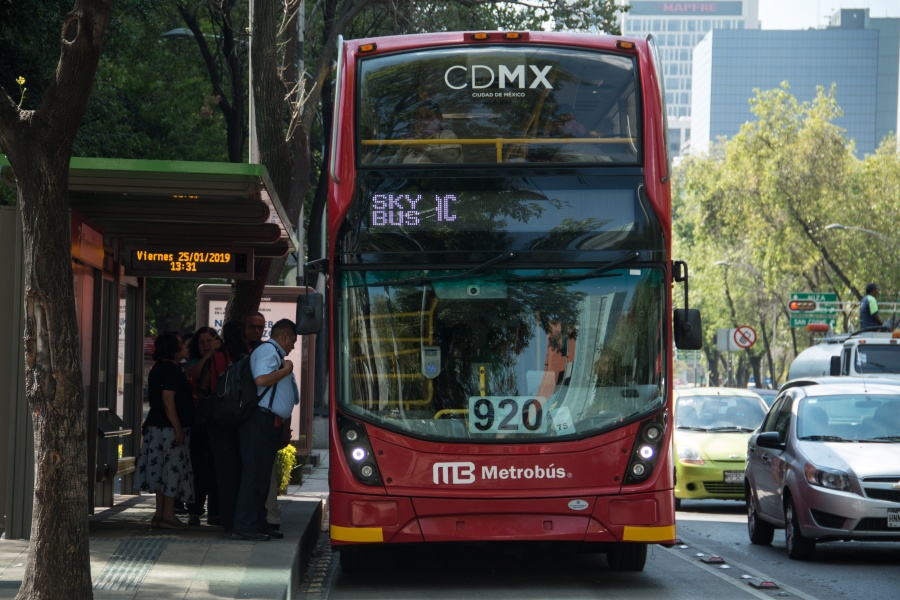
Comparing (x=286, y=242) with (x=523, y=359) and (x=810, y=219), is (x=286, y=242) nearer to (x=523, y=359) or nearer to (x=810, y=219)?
(x=523, y=359)

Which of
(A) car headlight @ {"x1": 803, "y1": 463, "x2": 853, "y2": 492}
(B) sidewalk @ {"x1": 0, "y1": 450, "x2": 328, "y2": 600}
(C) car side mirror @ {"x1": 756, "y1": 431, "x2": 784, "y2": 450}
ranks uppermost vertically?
(C) car side mirror @ {"x1": 756, "y1": 431, "x2": 784, "y2": 450}

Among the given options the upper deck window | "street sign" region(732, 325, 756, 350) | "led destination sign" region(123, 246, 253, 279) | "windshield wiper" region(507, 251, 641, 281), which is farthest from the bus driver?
"street sign" region(732, 325, 756, 350)

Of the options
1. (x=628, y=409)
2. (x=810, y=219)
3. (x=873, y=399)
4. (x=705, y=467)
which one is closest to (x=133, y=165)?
(x=628, y=409)

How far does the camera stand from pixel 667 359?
10.7 meters

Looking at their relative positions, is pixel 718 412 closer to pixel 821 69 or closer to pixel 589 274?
pixel 589 274

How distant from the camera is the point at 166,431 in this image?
485 inches

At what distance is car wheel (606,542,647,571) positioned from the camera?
1145 cm


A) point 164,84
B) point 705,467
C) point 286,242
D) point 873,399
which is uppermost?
point 164,84

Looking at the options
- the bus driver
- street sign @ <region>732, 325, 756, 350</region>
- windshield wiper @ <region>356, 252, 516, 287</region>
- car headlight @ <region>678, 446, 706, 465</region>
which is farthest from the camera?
street sign @ <region>732, 325, 756, 350</region>

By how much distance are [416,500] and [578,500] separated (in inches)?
45.7

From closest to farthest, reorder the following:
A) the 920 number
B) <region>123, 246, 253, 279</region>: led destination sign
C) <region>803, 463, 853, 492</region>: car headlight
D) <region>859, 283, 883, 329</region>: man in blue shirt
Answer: the 920 number
<region>803, 463, 853, 492</region>: car headlight
<region>123, 246, 253, 279</region>: led destination sign
<region>859, 283, 883, 329</region>: man in blue shirt

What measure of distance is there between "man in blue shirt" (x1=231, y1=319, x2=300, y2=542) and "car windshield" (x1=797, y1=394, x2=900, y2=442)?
5.02 meters

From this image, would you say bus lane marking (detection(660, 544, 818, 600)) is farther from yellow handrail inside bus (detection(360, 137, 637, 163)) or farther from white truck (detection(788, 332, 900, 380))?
white truck (detection(788, 332, 900, 380))

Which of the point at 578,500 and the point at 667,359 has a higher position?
the point at 667,359
